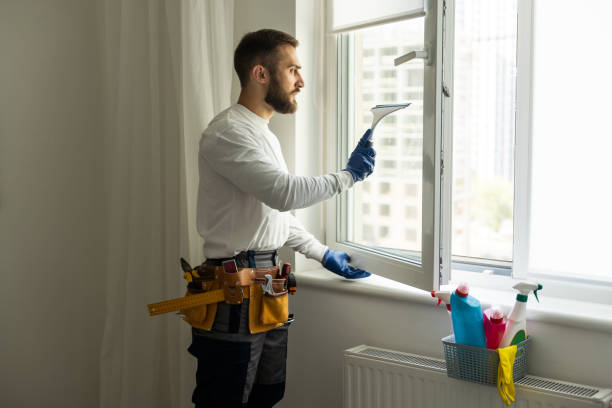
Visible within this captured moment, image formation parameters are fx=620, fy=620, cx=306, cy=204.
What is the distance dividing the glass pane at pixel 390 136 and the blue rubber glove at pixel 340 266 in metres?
0.09

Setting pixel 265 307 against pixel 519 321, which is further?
pixel 265 307

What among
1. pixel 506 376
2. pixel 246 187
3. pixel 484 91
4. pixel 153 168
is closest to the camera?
pixel 506 376

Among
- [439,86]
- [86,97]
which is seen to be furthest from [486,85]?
[86,97]

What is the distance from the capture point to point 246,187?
5.17 ft

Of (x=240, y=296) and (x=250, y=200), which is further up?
(x=250, y=200)

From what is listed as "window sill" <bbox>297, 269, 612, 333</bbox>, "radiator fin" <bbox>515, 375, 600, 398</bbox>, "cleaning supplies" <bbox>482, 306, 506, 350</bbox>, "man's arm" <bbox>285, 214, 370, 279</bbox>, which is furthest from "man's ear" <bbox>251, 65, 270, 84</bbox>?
"radiator fin" <bbox>515, 375, 600, 398</bbox>

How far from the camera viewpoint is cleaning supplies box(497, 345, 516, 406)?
4.78ft

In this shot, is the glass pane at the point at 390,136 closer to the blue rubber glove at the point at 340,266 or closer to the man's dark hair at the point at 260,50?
the blue rubber glove at the point at 340,266

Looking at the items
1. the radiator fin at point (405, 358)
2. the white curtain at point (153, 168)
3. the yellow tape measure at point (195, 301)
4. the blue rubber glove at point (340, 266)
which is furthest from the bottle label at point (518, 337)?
the white curtain at point (153, 168)

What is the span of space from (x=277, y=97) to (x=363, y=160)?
0.30 m

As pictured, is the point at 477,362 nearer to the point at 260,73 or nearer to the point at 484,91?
the point at 260,73

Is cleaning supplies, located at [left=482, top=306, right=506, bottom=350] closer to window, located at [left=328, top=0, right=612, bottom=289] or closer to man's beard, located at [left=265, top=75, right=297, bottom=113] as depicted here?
window, located at [left=328, top=0, right=612, bottom=289]

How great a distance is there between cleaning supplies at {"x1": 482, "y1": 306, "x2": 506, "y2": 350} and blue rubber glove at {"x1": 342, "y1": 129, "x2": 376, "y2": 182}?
19.7 inches

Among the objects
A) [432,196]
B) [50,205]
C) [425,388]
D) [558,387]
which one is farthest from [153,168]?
[558,387]
